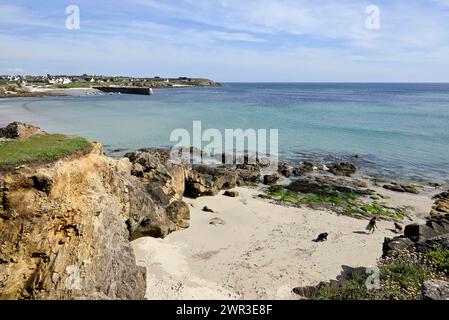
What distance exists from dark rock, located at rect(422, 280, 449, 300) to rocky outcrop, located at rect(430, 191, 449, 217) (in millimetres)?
14491

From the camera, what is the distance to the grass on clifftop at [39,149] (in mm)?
11480

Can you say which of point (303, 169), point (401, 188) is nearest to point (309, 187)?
point (303, 169)

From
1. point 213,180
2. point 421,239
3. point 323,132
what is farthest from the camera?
point 323,132

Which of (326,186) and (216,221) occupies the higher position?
(326,186)

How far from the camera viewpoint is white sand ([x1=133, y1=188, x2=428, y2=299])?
14.3 meters

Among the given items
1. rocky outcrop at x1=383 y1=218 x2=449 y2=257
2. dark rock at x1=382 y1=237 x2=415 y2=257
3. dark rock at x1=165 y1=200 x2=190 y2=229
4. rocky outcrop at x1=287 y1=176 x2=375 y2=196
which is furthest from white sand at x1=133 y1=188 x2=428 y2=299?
rocky outcrop at x1=287 y1=176 x2=375 y2=196

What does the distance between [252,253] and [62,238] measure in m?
8.86

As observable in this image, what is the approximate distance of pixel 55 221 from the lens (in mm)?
11281

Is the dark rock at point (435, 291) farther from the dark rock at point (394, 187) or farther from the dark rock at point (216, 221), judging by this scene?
the dark rock at point (394, 187)

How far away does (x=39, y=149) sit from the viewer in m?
12.7

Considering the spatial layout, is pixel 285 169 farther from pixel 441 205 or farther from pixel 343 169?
pixel 441 205

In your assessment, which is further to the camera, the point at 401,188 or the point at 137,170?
the point at 401,188
